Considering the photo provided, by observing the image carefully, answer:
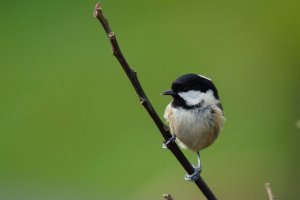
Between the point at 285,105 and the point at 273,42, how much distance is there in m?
0.82

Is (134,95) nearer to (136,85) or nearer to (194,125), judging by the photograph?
(194,125)

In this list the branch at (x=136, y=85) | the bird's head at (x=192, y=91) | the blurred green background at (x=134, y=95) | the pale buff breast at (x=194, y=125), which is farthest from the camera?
the blurred green background at (x=134, y=95)

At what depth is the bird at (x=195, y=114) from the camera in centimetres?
215

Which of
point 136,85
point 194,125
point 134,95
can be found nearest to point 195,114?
point 194,125

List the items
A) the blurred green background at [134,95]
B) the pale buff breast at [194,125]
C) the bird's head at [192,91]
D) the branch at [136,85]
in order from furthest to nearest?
1. the blurred green background at [134,95]
2. the pale buff breast at [194,125]
3. the bird's head at [192,91]
4. the branch at [136,85]

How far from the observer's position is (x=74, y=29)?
18.4 feet

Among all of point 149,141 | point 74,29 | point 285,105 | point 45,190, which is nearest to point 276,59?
point 285,105

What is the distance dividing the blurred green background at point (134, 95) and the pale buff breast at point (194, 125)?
132 cm

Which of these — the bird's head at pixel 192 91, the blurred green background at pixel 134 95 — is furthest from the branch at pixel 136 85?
the blurred green background at pixel 134 95

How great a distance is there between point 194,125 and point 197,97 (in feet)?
0.34

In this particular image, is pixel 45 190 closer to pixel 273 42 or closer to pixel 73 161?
pixel 73 161

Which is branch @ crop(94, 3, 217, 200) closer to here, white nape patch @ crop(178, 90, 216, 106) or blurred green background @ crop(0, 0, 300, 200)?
white nape patch @ crop(178, 90, 216, 106)

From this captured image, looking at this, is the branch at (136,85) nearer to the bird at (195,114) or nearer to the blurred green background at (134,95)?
the bird at (195,114)

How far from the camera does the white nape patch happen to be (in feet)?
7.04
